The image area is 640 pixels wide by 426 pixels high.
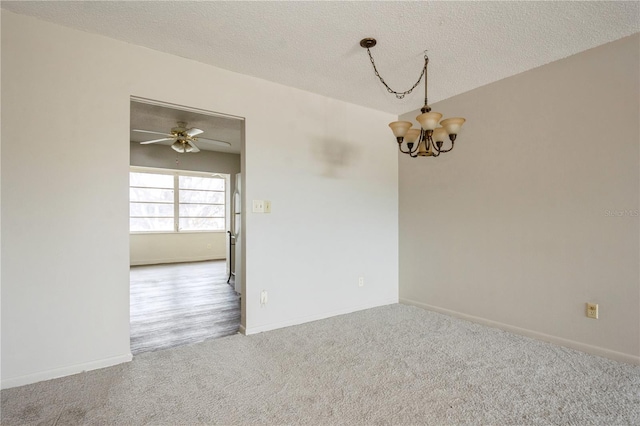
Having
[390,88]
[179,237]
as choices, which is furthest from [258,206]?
[179,237]

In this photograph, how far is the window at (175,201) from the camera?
7406 mm

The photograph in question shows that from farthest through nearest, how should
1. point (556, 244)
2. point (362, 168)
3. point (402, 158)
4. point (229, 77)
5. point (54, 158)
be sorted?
point (402, 158), point (362, 168), point (229, 77), point (556, 244), point (54, 158)

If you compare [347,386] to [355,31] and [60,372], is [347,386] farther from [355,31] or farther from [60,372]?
[355,31]

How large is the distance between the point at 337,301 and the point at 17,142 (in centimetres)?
294

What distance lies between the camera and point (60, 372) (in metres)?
2.20

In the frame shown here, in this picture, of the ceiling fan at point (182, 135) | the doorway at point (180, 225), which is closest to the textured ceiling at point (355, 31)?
the doorway at point (180, 225)

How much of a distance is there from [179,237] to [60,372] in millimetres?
5767

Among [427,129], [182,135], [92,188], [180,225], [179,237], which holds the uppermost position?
[182,135]

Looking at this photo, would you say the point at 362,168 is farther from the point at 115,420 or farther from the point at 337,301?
the point at 115,420

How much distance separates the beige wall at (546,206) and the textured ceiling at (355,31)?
11.6 inches

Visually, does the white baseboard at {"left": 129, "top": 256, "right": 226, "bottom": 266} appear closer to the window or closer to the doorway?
the doorway

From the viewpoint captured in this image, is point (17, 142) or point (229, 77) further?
point (229, 77)

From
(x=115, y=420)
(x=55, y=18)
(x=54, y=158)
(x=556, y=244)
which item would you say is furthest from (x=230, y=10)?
(x=556, y=244)

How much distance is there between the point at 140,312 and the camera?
12.3 feet
